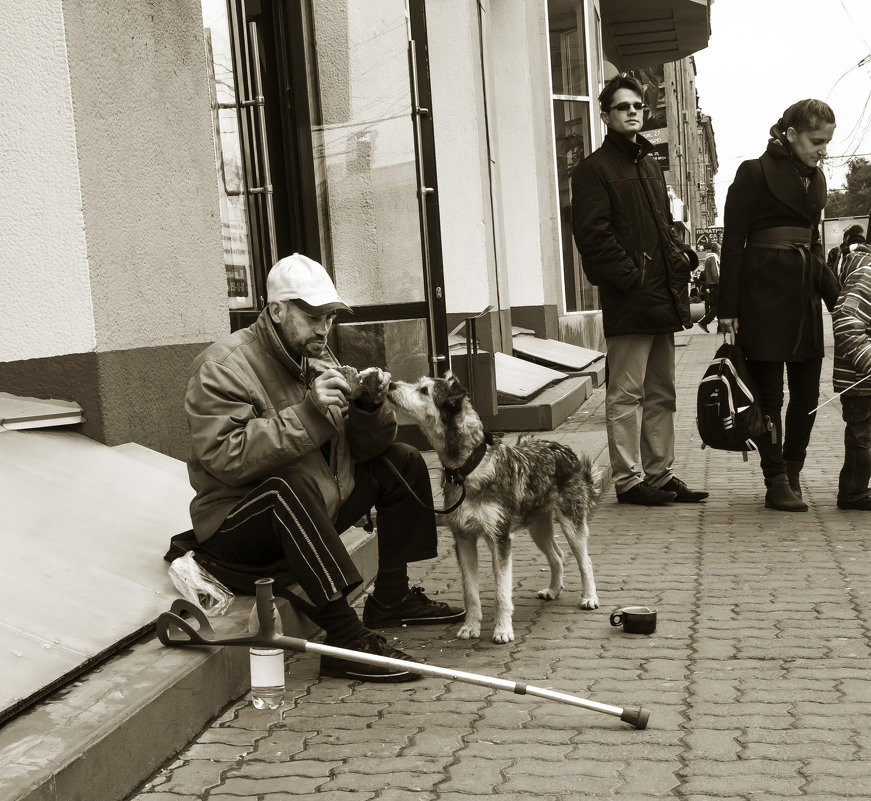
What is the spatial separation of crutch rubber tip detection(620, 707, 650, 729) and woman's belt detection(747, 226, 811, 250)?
4.18m

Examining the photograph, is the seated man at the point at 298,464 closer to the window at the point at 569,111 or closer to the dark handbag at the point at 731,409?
the dark handbag at the point at 731,409

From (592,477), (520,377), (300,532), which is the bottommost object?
(520,377)

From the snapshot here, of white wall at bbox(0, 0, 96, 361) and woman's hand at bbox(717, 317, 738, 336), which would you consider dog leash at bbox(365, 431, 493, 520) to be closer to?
white wall at bbox(0, 0, 96, 361)

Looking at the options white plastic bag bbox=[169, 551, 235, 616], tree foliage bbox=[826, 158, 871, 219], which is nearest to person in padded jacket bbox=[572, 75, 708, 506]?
white plastic bag bbox=[169, 551, 235, 616]

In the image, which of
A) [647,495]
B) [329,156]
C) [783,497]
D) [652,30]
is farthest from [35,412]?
[652,30]

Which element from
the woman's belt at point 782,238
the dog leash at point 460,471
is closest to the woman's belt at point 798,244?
the woman's belt at point 782,238

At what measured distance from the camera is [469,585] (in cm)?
498

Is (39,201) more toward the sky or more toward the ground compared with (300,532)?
more toward the sky

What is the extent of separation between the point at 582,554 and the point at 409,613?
2.76 feet

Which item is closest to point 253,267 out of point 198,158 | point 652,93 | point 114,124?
point 198,158

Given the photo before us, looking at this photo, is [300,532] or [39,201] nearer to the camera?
[300,532]

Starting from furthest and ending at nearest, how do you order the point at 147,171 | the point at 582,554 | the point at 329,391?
the point at 147,171 < the point at 582,554 < the point at 329,391

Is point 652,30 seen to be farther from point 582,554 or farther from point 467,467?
point 467,467

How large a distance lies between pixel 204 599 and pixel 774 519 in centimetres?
388
